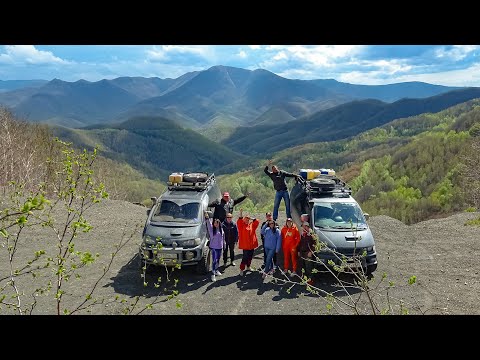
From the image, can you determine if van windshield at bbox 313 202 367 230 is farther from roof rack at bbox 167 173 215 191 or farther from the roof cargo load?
roof rack at bbox 167 173 215 191

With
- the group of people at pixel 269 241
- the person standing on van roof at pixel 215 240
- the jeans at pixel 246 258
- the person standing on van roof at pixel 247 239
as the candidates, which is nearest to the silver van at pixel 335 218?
the group of people at pixel 269 241

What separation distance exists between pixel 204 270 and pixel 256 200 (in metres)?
65.9

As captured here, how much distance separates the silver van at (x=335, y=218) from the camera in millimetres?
10805

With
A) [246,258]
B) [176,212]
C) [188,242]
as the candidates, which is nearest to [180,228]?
[188,242]

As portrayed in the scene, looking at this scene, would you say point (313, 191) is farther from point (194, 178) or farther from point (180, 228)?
point (180, 228)

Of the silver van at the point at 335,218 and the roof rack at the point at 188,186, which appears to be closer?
the silver van at the point at 335,218

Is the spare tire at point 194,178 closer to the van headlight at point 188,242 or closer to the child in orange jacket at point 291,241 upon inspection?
the van headlight at point 188,242

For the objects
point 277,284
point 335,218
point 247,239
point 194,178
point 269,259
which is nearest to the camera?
point 277,284

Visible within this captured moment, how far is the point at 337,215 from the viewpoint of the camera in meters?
12.0

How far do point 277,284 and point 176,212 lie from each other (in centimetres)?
392

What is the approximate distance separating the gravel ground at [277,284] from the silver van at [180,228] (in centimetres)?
79
